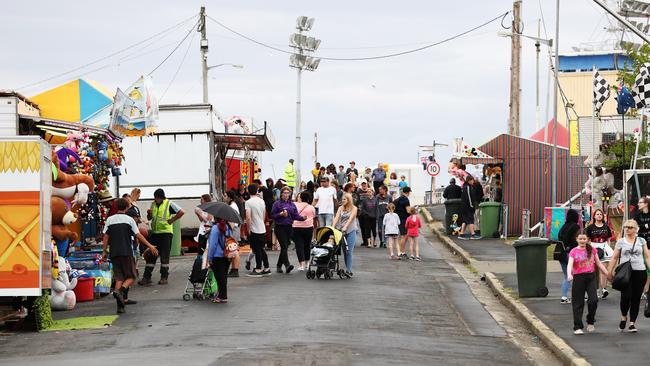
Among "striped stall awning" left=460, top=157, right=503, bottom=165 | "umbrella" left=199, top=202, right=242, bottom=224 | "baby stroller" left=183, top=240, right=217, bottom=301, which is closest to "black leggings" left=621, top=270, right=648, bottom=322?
"umbrella" left=199, top=202, right=242, bottom=224

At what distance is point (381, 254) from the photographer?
29828 millimetres

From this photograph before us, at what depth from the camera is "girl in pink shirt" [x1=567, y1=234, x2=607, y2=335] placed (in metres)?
15.8

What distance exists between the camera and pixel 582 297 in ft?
52.4

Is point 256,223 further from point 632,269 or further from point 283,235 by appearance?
point 632,269

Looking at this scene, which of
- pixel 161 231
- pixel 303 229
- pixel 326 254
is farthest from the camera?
pixel 303 229

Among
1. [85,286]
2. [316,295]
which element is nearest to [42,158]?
[85,286]

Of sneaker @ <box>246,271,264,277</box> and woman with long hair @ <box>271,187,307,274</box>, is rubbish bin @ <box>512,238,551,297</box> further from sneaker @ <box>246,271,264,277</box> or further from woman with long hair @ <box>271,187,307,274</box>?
sneaker @ <box>246,271,264,277</box>

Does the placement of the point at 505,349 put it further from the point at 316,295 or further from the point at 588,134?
the point at 588,134

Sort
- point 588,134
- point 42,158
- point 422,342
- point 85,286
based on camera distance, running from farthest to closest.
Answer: point 588,134 < point 85,286 < point 42,158 < point 422,342

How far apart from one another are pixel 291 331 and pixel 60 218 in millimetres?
5166

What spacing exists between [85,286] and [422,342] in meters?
6.92

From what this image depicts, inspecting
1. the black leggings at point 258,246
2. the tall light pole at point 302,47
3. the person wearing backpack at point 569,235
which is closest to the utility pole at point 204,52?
the tall light pole at point 302,47

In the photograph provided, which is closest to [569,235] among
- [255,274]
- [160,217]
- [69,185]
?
[255,274]

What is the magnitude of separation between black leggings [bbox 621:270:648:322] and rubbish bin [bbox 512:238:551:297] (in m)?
4.30
